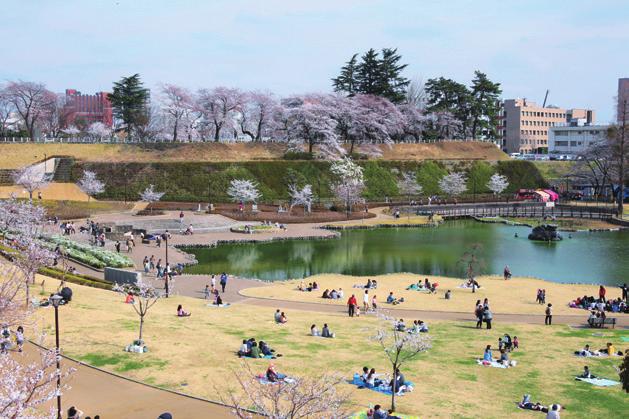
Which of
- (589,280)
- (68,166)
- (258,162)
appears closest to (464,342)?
(589,280)

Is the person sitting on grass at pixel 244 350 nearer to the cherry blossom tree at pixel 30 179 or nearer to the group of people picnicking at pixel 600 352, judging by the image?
the group of people picnicking at pixel 600 352

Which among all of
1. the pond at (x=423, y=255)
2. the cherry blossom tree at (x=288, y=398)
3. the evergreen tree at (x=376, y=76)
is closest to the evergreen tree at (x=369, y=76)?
the evergreen tree at (x=376, y=76)

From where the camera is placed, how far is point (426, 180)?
9625cm

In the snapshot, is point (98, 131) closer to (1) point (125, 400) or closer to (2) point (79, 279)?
(2) point (79, 279)

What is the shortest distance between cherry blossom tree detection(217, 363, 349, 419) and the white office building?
12171 cm

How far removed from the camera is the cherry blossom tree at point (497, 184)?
316ft

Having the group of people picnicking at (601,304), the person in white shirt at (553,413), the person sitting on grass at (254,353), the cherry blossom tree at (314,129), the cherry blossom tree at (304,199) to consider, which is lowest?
the group of people picnicking at (601,304)

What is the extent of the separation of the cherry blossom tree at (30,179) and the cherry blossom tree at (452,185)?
2112 inches

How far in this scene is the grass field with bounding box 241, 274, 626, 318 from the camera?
3500 cm

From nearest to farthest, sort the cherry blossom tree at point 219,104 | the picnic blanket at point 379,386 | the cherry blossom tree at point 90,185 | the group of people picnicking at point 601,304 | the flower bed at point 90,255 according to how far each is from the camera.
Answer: the picnic blanket at point 379,386 < the group of people picnicking at point 601,304 < the flower bed at point 90,255 < the cherry blossom tree at point 90,185 < the cherry blossom tree at point 219,104

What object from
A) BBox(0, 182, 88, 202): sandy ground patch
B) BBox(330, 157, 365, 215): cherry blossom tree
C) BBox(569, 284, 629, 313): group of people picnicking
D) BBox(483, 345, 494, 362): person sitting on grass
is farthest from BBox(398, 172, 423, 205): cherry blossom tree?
BBox(483, 345, 494, 362): person sitting on grass

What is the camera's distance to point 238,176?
285ft

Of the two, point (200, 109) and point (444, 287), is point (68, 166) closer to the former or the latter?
point (200, 109)

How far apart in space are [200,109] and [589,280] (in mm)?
72594
